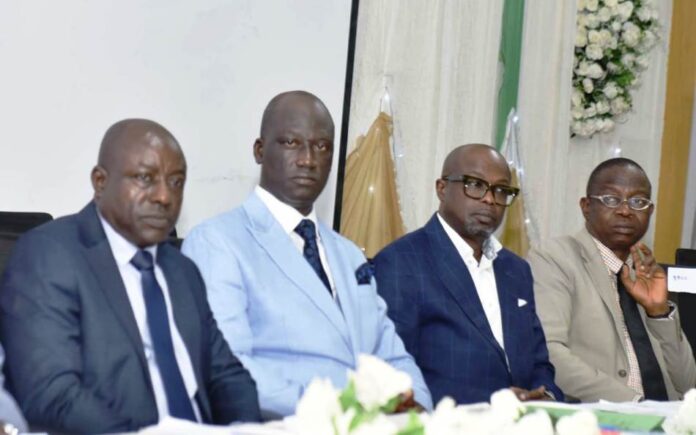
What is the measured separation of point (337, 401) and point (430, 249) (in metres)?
2.60

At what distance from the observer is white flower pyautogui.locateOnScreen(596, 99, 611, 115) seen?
22.9 feet

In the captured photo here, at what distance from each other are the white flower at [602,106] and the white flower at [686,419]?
185 inches

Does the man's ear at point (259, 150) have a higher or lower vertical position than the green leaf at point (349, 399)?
higher

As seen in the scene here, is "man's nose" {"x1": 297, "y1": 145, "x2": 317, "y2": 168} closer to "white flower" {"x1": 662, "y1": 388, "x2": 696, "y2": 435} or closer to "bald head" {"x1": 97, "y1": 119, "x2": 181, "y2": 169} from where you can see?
"bald head" {"x1": 97, "y1": 119, "x2": 181, "y2": 169}

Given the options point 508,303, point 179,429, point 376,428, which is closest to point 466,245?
point 508,303

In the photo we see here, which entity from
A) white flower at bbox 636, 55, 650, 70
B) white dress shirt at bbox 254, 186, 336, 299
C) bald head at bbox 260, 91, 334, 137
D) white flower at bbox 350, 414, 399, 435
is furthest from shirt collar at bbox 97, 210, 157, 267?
white flower at bbox 636, 55, 650, 70

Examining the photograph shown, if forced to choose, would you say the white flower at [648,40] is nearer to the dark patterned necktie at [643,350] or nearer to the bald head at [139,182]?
the dark patterned necktie at [643,350]

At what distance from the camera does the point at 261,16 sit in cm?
494

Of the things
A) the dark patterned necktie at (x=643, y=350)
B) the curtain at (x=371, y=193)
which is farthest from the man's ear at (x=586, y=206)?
the curtain at (x=371, y=193)

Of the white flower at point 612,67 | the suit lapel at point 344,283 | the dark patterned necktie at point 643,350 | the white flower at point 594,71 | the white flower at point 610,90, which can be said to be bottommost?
the dark patterned necktie at point 643,350

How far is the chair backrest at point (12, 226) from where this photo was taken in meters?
3.06

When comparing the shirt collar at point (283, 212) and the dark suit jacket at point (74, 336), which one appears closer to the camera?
the dark suit jacket at point (74, 336)

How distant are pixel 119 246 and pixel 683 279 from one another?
2886 millimetres

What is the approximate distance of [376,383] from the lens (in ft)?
4.89
